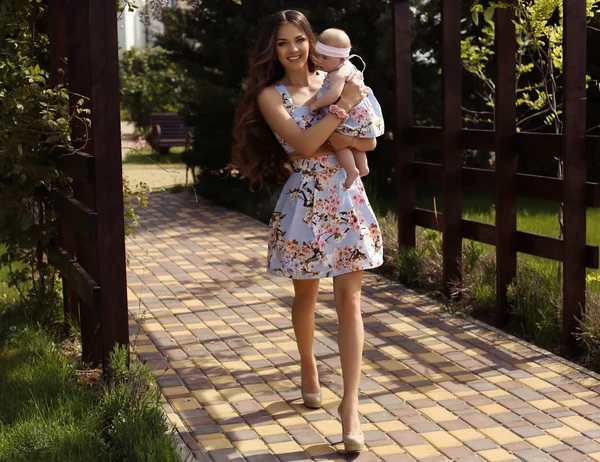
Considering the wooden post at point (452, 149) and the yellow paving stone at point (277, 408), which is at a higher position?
the wooden post at point (452, 149)

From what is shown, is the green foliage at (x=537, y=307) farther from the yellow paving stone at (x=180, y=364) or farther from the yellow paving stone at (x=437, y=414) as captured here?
the yellow paving stone at (x=180, y=364)

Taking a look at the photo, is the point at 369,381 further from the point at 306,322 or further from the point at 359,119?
the point at 359,119

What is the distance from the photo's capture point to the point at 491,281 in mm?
7004

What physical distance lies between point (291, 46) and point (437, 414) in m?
1.91

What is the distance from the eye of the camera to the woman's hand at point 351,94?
173 inches

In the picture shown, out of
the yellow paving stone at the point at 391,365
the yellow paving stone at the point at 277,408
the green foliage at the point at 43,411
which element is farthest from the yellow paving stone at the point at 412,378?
the green foliage at the point at 43,411

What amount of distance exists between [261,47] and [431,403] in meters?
1.97

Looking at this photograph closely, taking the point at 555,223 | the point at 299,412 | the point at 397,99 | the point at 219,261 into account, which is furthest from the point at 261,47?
the point at 555,223

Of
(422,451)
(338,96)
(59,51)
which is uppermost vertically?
(59,51)

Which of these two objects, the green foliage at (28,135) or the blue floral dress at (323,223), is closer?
the blue floral dress at (323,223)

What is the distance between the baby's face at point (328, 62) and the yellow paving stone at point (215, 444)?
1.73m

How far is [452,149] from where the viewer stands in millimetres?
7199

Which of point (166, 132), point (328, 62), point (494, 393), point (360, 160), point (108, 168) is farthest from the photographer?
point (166, 132)

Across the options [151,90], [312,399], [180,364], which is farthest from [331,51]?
[151,90]
